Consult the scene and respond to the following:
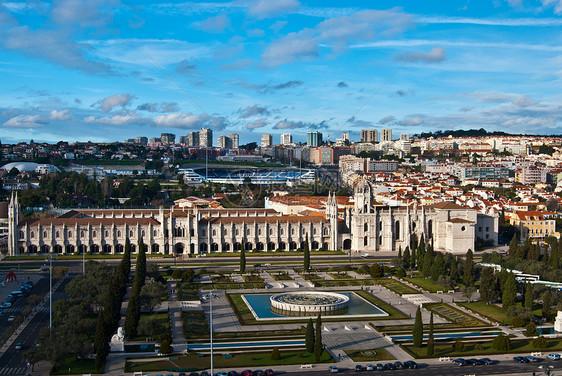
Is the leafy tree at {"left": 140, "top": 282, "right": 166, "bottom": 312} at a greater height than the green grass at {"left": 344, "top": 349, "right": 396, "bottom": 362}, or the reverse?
the leafy tree at {"left": 140, "top": 282, "right": 166, "bottom": 312}

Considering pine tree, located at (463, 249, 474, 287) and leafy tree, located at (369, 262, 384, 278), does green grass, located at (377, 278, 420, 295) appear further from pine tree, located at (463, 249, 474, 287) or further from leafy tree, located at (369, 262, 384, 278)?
pine tree, located at (463, 249, 474, 287)

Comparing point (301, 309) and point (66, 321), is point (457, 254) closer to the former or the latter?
point (301, 309)

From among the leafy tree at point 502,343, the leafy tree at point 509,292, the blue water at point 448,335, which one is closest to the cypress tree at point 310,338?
the blue water at point 448,335

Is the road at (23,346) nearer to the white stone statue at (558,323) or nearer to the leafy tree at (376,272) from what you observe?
the leafy tree at (376,272)

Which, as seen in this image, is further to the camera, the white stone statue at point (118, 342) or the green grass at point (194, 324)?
the green grass at point (194, 324)

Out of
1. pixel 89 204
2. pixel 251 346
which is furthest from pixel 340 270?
pixel 89 204

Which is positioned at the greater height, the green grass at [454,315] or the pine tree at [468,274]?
the pine tree at [468,274]

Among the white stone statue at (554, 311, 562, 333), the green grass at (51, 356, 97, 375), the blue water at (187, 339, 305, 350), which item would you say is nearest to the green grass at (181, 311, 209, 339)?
the blue water at (187, 339, 305, 350)
